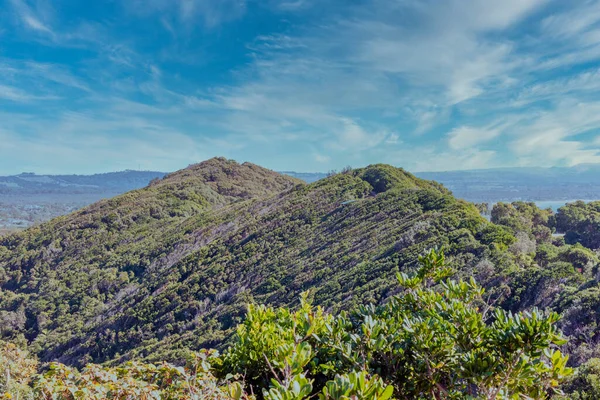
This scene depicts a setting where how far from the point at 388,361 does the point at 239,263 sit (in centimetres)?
2241

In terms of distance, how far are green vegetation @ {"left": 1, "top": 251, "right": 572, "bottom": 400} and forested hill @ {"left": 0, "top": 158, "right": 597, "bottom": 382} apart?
5.46 meters

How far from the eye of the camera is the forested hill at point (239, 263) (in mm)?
14281

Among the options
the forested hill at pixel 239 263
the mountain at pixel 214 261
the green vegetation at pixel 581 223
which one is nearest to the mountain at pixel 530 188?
the green vegetation at pixel 581 223

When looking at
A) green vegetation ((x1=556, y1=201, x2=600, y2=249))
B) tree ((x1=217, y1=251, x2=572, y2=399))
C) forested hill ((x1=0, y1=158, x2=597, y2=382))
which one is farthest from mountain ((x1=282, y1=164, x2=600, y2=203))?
tree ((x1=217, y1=251, x2=572, y2=399))

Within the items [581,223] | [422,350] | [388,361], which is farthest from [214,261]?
[581,223]

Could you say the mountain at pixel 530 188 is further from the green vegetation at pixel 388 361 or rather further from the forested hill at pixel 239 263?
the green vegetation at pixel 388 361

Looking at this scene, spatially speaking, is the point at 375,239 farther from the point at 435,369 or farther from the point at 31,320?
the point at 31,320

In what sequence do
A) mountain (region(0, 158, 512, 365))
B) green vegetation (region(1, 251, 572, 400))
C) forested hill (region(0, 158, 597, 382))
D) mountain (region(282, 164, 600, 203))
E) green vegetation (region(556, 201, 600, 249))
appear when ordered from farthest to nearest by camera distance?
mountain (region(282, 164, 600, 203)) → green vegetation (region(556, 201, 600, 249)) → mountain (region(0, 158, 512, 365)) → forested hill (region(0, 158, 597, 382)) → green vegetation (region(1, 251, 572, 400))

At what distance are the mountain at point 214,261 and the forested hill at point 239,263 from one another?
96 mm

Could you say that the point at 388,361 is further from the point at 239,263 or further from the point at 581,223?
the point at 581,223

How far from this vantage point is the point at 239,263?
24938 mm

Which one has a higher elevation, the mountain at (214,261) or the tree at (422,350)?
the tree at (422,350)

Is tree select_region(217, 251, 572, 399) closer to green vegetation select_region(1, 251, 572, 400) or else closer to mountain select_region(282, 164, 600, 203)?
green vegetation select_region(1, 251, 572, 400)

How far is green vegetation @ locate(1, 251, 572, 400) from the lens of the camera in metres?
2.46
